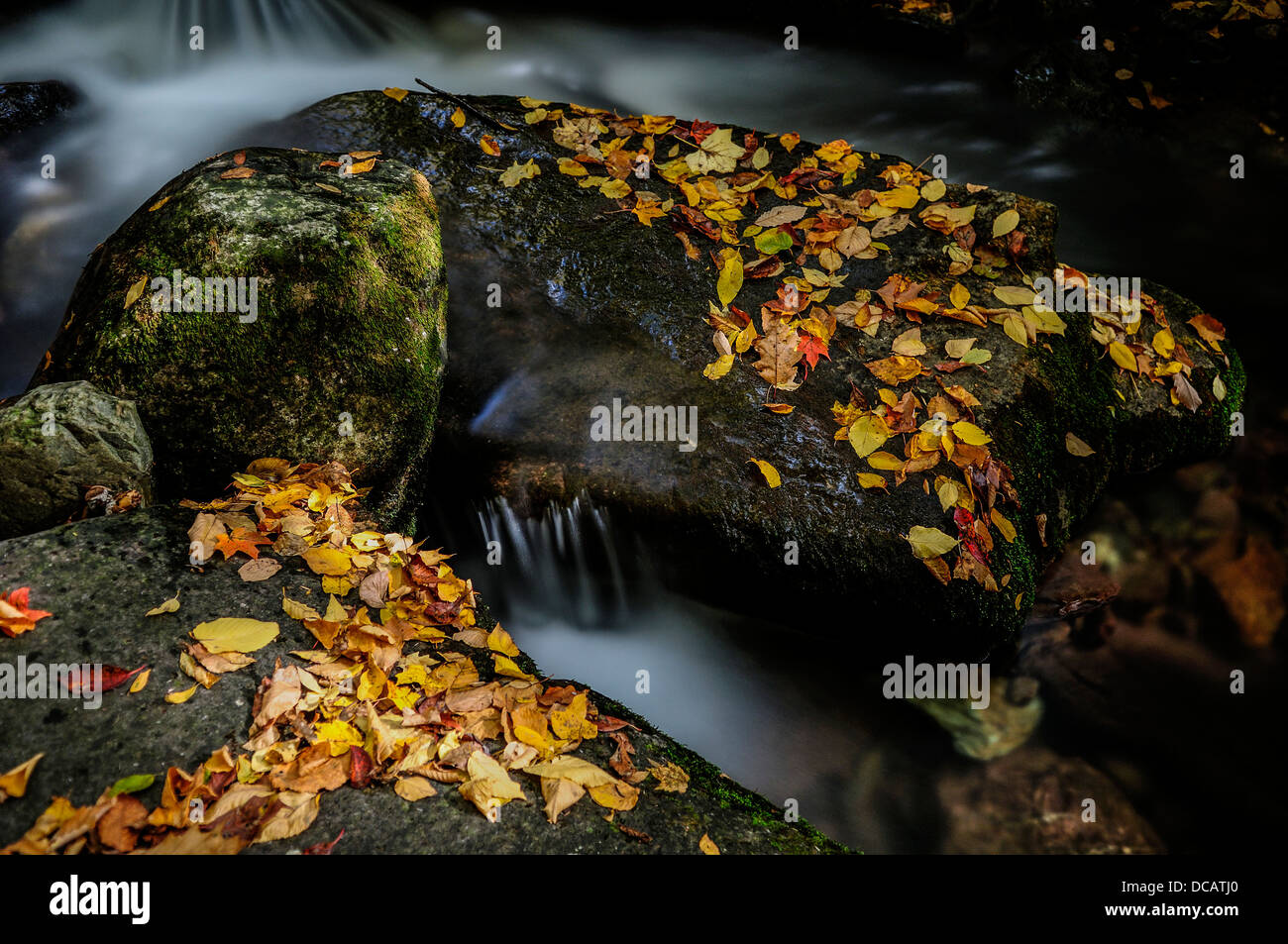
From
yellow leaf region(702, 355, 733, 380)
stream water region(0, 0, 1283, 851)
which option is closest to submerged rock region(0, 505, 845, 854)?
stream water region(0, 0, 1283, 851)

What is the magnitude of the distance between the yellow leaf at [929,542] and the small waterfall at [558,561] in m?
1.68

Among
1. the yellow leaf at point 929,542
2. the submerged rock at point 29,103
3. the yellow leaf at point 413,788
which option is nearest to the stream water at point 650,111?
the submerged rock at point 29,103

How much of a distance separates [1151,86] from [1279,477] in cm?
572

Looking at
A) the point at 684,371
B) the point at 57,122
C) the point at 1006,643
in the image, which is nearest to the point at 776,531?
the point at 684,371

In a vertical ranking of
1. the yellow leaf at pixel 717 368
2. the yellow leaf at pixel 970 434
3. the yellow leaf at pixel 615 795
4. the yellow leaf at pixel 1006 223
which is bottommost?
the yellow leaf at pixel 615 795

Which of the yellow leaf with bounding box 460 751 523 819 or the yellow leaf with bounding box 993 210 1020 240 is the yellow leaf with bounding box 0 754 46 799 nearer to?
the yellow leaf with bounding box 460 751 523 819

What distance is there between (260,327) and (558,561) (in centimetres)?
210

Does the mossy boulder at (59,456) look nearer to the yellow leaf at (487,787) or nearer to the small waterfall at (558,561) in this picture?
the small waterfall at (558,561)

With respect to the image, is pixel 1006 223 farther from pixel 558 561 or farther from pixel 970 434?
pixel 558 561

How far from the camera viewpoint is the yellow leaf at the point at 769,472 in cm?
373

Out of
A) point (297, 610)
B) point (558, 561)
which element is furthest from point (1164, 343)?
point (297, 610)

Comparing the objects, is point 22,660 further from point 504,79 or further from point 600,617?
point 504,79

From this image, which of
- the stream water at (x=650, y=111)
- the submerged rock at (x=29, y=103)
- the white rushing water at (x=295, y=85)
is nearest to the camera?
the stream water at (x=650, y=111)

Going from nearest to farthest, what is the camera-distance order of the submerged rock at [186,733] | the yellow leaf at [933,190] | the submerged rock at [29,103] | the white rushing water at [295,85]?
1. the submerged rock at [186,733]
2. the yellow leaf at [933,190]
3. the white rushing water at [295,85]
4. the submerged rock at [29,103]
